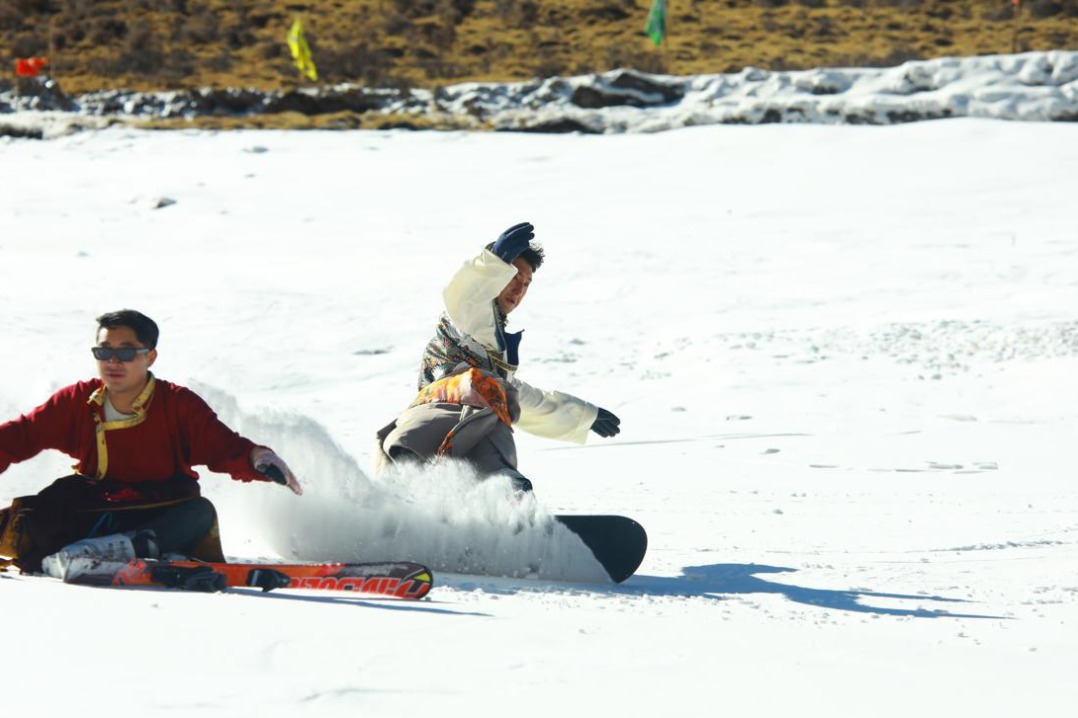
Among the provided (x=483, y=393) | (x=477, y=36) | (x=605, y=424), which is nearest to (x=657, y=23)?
(x=477, y=36)

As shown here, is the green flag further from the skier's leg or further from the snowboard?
the snowboard

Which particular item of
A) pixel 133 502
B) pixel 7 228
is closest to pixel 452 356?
pixel 133 502

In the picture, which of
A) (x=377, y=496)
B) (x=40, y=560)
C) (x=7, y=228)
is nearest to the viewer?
(x=40, y=560)

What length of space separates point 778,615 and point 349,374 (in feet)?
23.2

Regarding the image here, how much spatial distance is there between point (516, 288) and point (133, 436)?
5.26ft

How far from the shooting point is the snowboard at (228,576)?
418 cm

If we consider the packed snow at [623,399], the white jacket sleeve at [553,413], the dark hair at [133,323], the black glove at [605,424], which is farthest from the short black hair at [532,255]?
the dark hair at [133,323]

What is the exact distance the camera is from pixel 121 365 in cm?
446

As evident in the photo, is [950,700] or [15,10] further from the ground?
[15,10]

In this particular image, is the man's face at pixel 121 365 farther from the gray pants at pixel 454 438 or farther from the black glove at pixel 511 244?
the black glove at pixel 511 244

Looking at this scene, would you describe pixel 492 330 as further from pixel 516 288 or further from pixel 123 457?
pixel 123 457

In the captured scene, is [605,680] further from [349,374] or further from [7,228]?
[7,228]

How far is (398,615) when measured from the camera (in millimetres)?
3799

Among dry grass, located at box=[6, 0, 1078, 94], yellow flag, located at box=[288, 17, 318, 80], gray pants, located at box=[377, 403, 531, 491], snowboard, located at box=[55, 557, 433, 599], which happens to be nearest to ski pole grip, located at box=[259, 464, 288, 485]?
snowboard, located at box=[55, 557, 433, 599]
